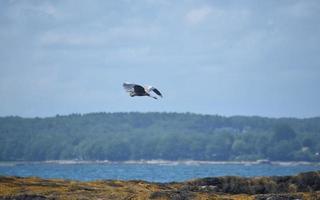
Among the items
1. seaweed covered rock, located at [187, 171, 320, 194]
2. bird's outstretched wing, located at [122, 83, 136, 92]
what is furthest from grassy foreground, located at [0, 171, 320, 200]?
bird's outstretched wing, located at [122, 83, 136, 92]

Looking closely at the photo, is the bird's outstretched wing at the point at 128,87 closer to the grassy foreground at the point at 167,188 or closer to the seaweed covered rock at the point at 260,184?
the grassy foreground at the point at 167,188

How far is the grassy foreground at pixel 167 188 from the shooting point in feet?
71.6

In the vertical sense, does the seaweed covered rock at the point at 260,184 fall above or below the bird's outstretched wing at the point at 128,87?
below

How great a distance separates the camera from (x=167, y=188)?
24.8 m

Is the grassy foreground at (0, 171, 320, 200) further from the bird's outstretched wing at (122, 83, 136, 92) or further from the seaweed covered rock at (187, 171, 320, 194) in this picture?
the bird's outstretched wing at (122, 83, 136, 92)

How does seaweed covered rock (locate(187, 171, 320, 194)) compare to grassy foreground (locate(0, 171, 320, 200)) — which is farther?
seaweed covered rock (locate(187, 171, 320, 194))

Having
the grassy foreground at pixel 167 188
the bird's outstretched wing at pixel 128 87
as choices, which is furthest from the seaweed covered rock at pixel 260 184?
the bird's outstretched wing at pixel 128 87

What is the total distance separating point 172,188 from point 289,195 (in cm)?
420

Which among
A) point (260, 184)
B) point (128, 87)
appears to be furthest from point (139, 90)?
point (260, 184)

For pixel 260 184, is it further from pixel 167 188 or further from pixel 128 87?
pixel 128 87

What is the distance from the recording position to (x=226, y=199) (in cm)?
2214

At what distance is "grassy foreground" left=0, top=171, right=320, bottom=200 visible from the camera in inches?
859

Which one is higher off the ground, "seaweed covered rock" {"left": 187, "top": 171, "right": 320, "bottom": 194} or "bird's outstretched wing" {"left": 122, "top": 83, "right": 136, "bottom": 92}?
"bird's outstretched wing" {"left": 122, "top": 83, "right": 136, "bottom": 92}

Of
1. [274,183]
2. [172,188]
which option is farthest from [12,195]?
[274,183]
